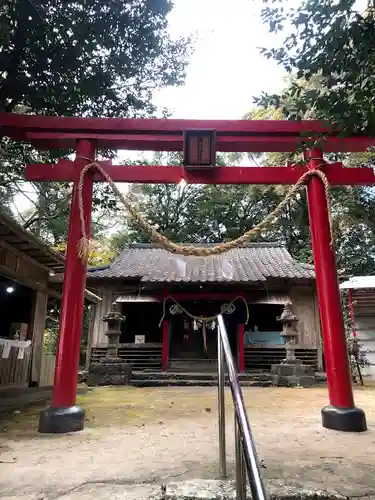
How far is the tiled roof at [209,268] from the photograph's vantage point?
13312 millimetres

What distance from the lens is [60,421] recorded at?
13.9 feet

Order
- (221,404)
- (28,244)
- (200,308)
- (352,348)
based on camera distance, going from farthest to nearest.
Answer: (200,308)
(352,348)
(28,244)
(221,404)

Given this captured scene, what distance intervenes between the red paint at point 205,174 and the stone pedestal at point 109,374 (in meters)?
7.63

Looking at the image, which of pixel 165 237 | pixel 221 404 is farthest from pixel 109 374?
pixel 221 404

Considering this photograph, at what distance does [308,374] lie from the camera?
1149 cm

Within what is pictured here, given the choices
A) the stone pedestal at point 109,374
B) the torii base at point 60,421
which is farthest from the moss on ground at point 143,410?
the stone pedestal at point 109,374

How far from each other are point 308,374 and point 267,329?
12.5 ft

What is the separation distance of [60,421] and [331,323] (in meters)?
3.40

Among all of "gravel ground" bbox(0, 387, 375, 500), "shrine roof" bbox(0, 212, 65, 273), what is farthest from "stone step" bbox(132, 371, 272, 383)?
"gravel ground" bbox(0, 387, 375, 500)

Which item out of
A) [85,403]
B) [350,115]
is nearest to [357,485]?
[350,115]

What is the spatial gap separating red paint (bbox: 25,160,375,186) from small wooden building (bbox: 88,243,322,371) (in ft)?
24.9

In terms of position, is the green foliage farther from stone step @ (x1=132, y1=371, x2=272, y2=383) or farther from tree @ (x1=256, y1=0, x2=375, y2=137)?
tree @ (x1=256, y1=0, x2=375, y2=137)

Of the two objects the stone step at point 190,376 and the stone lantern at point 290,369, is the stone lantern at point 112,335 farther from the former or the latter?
the stone lantern at point 290,369

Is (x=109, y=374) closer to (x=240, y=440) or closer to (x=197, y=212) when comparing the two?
(x=240, y=440)
